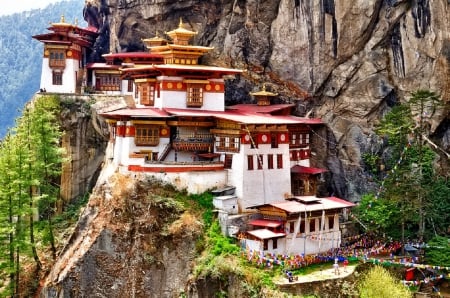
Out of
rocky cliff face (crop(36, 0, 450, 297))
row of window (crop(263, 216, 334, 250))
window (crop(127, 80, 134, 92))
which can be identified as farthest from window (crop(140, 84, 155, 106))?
row of window (crop(263, 216, 334, 250))

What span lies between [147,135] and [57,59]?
17426 mm

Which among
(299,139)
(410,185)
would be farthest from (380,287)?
(299,139)

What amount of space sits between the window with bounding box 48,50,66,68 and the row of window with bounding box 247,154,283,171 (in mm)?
21851

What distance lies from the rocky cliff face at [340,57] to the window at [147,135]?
29.6 feet

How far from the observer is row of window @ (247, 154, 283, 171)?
34.7 m

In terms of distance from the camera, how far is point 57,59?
50.5 metres

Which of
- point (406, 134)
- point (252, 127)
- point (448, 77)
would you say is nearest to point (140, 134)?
point (252, 127)

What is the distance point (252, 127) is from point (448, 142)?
10927mm

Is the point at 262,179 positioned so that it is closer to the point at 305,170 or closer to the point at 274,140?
the point at 274,140

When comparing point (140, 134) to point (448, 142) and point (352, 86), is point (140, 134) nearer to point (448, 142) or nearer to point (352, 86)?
point (352, 86)

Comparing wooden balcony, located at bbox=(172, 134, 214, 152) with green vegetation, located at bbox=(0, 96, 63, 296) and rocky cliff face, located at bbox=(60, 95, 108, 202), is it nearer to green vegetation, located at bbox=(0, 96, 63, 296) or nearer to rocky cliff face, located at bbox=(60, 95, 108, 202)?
green vegetation, located at bbox=(0, 96, 63, 296)

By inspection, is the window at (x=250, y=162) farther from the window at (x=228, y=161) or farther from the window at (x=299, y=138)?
the window at (x=299, y=138)

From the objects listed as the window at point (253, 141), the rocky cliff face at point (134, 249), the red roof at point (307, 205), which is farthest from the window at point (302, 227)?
the rocky cliff face at point (134, 249)

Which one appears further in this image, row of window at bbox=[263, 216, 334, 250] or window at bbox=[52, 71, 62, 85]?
window at bbox=[52, 71, 62, 85]
